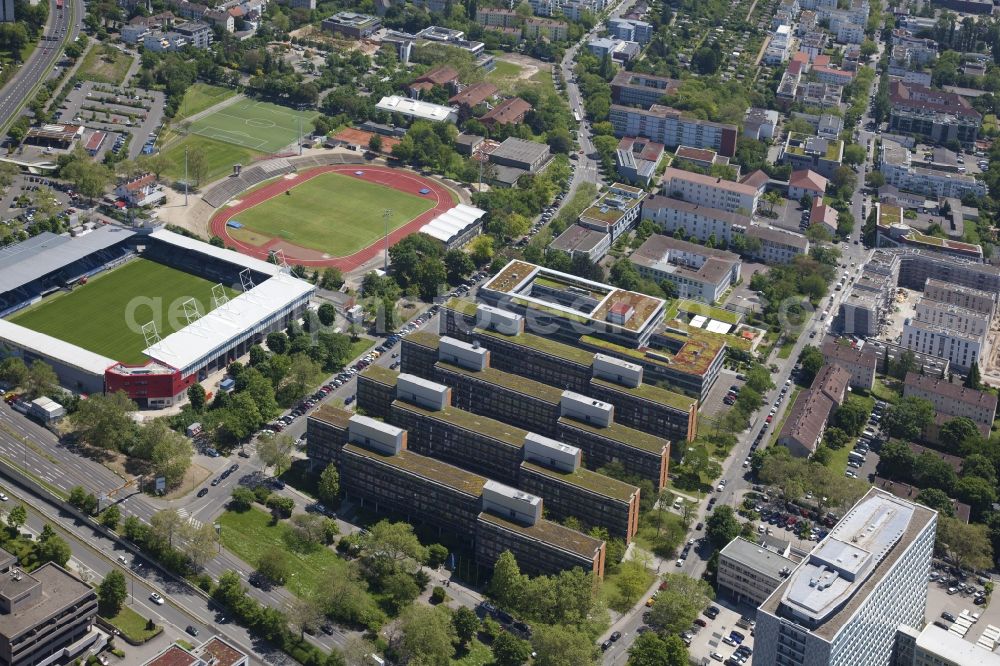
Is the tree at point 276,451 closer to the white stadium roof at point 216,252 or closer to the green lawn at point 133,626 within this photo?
the green lawn at point 133,626

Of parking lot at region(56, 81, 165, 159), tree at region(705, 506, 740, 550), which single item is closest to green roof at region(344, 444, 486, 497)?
tree at region(705, 506, 740, 550)

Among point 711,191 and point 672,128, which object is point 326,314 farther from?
point 672,128

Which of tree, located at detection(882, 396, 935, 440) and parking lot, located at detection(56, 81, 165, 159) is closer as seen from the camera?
tree, located at detection(882, 396, 935, 440)

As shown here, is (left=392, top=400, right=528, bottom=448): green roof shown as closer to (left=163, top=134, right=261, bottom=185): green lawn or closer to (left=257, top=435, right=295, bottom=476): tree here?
(left=257, top=435, right=295, bottom=476): tree

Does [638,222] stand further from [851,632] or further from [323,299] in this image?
[851,632]

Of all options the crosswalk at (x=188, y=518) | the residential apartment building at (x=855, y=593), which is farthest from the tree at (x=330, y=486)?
the residential apartment building at (x=855, y=593)

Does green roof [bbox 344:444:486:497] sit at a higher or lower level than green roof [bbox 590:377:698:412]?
lower
